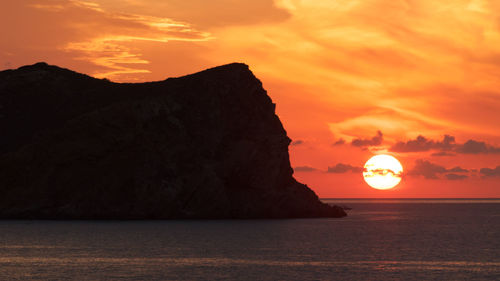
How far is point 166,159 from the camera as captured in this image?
6471 inches

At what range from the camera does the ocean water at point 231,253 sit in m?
72.9

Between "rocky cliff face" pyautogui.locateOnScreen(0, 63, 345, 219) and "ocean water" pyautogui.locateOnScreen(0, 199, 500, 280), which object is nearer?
"ocean water" pyautogui.locateOnScreen(0, 199, 500, 280)

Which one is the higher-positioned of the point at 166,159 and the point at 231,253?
the point at 166,159

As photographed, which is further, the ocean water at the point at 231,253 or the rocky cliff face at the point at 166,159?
the rocky cliff face at the point at 166,159

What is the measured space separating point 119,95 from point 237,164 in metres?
44.5

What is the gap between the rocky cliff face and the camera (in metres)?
160

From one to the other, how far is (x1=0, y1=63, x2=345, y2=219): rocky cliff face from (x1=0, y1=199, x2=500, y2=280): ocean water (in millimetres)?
13209

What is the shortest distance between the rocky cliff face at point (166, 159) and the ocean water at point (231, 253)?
1321 cm

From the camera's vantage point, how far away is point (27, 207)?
158 meters

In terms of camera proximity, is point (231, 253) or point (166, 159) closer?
point (231, 253)

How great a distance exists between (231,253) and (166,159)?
7233cm

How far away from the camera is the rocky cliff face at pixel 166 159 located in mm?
159500

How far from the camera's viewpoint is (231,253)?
95.0 meters

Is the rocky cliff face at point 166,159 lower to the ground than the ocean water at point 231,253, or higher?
higher
